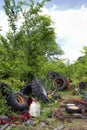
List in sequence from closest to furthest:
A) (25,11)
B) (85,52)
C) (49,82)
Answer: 1. (49,82)
2. (85,52)
3. (25,11)

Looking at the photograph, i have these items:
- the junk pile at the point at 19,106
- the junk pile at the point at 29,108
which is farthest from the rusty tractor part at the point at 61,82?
the junk pile at the point at 19,106

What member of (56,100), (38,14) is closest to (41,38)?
(38,14)

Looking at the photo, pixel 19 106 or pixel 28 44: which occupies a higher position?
pixel 28 44

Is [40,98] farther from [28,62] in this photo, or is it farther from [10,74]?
[28,62]

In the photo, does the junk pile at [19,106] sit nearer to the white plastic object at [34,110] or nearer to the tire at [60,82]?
the white plastic object at [34,110]

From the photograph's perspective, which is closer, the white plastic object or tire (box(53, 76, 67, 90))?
the white plastic object

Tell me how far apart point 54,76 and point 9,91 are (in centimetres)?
985

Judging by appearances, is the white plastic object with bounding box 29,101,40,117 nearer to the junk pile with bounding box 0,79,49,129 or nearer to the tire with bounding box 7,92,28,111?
the junk pile with bounding box 0,79,49,129

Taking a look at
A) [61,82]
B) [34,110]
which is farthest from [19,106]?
[61,82]

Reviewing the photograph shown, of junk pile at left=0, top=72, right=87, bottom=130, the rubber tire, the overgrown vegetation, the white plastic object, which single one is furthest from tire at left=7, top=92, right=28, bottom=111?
the overgrown vegetation

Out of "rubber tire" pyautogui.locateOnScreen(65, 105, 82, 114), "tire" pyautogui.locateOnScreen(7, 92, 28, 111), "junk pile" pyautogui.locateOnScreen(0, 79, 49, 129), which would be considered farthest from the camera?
"tire" pyautogui.locateOnScreen(7, 92, 28, 111)

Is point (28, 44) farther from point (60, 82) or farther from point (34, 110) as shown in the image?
point (34, 110)

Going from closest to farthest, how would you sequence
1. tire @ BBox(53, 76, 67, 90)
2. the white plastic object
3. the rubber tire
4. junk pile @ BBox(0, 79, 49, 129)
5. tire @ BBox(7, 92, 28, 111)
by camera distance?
1. junk pile @ BBox(0, 79, 49, 129)
2. the white plastic object
3. the rubber tire
4. tire @ BBox(7, 92, 28, 111)
5. tire @ BBox(53, 76, 67, 90)

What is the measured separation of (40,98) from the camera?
1477 centimetres
